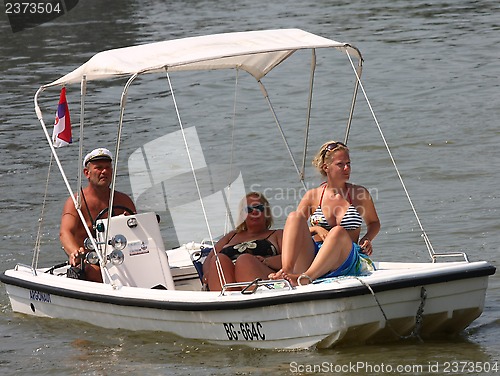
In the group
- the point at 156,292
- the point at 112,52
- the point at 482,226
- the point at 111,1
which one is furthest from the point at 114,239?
the point at 111,1

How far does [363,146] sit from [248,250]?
756cm

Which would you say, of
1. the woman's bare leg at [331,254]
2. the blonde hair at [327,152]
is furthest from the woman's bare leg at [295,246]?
the blonde hair at [327,152]

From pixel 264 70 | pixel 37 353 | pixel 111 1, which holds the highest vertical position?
pixel 264 70

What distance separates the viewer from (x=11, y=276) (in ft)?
30.6

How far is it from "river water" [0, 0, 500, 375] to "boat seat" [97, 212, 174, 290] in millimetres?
438

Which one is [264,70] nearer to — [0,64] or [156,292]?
[156,292]

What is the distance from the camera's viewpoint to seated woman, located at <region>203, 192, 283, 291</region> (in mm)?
8016

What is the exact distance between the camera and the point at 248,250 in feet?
27.3

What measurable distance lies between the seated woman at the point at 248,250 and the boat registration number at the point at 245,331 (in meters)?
0.39

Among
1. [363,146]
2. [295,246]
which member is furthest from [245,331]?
[363,146]

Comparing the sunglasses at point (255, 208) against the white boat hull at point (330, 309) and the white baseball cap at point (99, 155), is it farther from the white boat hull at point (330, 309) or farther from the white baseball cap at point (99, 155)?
the white baseball cap at point (99, 155)

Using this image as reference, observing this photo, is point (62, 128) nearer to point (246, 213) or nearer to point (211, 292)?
point (246, 213)

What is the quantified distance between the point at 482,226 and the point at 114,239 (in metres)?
4.48

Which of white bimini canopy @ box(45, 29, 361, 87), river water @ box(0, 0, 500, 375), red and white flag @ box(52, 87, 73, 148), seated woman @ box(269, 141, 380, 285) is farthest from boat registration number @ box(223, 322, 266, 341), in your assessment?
red and white flag @ box(52, 87, 73, 148)
